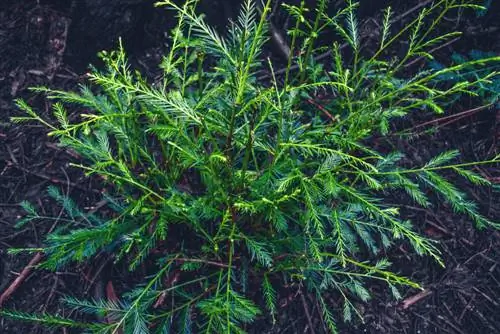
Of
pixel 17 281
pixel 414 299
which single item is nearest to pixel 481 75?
pixel 414 299

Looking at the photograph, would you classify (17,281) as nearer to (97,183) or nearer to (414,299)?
(97,183)

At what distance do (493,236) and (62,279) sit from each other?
5.80 feet

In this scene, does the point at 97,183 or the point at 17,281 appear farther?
the point at 97,183

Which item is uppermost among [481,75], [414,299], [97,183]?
[481,75]

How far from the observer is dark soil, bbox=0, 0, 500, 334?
1831 millimetres

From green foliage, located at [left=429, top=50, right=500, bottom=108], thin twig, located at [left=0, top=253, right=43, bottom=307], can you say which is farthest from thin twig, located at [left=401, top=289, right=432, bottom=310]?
thin twig, located at [left=0, top=253, right=43, bottom=307]

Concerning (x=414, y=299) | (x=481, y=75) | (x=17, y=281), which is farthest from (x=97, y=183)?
(x=481, y=75)

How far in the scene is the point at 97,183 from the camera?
1983 millimetres

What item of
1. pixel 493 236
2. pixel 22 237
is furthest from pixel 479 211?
pixel 22 237

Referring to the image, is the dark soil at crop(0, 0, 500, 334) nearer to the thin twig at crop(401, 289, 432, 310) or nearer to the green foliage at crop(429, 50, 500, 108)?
the thin twig at crop(401, 289, 432, 310)

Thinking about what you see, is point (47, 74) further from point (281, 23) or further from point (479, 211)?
point (479, 211)

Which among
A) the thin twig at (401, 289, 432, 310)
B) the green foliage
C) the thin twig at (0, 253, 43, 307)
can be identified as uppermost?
the green foliage

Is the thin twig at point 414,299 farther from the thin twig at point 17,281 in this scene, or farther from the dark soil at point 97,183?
the thin twig at point 17,281

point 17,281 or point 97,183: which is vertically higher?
point 97,183
